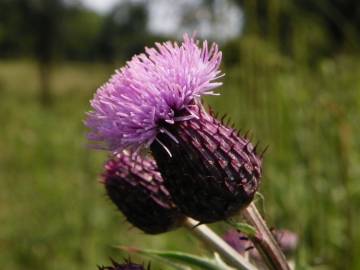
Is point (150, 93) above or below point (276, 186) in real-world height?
above

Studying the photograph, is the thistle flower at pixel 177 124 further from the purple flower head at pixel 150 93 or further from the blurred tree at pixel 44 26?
Result: the blurred tree at pixel 44 26

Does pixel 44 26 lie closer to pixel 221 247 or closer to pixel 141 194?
pixel 141 194

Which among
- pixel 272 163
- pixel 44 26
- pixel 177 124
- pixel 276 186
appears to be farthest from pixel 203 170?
pixel 44 26

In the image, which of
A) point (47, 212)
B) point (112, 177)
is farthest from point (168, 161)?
point (47, 212)

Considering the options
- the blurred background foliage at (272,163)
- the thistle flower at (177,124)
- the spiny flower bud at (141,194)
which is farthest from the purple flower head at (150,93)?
the blurred background foliage at (272,163)

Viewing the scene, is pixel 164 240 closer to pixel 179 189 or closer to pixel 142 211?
pixel 142 211
